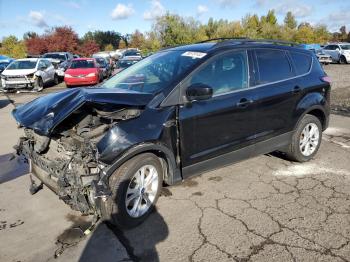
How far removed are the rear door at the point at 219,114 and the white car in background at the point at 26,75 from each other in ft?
48.3

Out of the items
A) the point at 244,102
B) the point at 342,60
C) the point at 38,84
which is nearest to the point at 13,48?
the point at 38,84

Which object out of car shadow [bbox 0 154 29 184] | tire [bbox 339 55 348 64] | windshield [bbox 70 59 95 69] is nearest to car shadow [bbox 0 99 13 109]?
A: windshield [bbox 70 59 95 69]

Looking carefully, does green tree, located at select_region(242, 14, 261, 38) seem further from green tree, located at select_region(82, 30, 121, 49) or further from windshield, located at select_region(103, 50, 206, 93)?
windshield, located at select_region(103, 50, 206, 93)

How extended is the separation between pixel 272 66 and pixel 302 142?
140 centimetres

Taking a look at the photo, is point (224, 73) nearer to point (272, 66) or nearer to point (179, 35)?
point (272, 66)

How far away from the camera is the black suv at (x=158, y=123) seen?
11.2 ft

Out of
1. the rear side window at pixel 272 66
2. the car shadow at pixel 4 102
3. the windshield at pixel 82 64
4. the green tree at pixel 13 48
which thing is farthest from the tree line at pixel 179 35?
the rear side window at pixel 272 66

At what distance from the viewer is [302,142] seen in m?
5.39

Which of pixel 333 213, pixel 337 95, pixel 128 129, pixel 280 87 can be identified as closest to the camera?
pixel 128 129

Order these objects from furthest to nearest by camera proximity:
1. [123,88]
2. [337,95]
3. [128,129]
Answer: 1. [337,95]
2. [123,88]
3. [128,129]

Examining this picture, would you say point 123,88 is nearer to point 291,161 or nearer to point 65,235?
point 65,235

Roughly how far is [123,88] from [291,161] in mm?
3028

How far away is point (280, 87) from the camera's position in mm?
4785

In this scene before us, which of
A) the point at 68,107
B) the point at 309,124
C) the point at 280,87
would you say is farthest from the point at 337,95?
the point at 68,107
